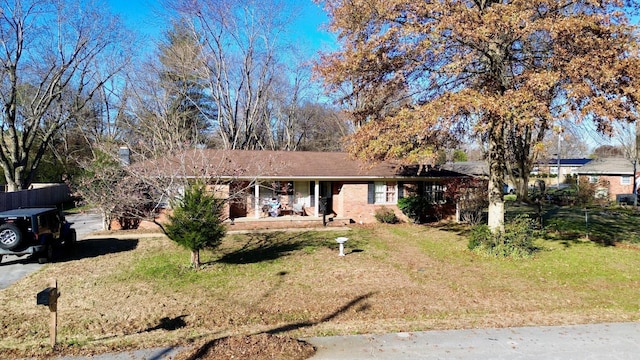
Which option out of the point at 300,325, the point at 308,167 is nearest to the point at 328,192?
the point at 308,167

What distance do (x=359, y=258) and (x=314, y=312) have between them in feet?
16.3

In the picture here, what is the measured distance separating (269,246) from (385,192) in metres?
7.98

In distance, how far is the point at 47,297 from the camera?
206 inches

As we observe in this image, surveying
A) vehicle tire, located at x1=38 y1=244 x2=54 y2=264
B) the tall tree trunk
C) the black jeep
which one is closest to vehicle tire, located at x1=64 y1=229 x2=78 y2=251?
the black jeep

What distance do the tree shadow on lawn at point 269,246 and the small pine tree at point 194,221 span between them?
1.57 meters

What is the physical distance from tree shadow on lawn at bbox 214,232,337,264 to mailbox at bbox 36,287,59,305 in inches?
274

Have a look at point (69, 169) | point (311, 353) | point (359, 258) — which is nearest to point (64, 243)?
point (359, 258)

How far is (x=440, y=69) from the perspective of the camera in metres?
12.1

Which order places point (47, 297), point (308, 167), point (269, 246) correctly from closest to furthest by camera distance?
1. point (47, 297)
2. point (269, 246)
3. point (308, 167)

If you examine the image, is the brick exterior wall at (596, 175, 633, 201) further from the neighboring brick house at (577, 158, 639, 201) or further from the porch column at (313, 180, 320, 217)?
the porch column at (313, 180, 320, 217)

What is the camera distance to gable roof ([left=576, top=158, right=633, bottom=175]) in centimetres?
3678

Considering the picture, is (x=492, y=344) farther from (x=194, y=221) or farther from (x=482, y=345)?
(x=194, y=221)

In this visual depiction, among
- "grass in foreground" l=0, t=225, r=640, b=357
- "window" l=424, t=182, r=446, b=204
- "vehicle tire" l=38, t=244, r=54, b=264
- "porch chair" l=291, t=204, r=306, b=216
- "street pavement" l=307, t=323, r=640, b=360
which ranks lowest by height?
"grass in foreground" l=0, t=225, r=640, b=357

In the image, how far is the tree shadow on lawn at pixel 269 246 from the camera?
42.1ft
